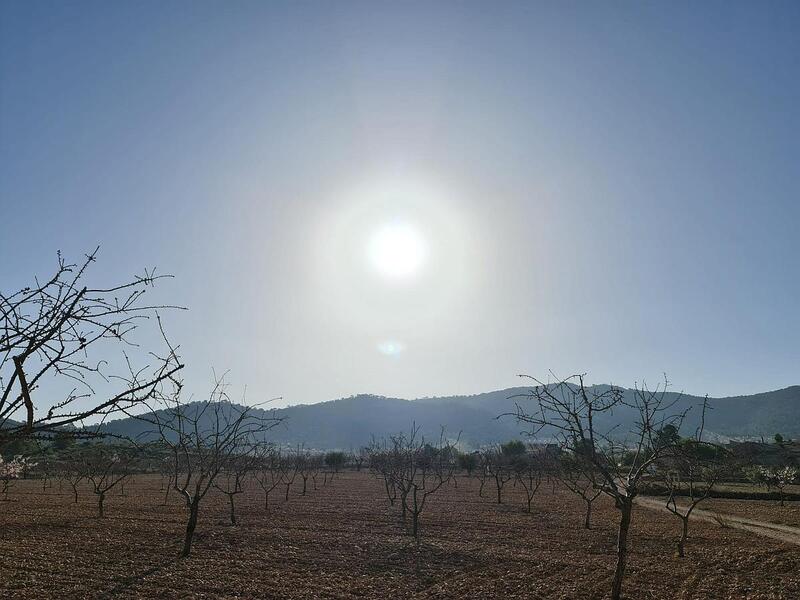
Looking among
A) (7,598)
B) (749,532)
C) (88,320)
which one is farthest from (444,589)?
(749,532)

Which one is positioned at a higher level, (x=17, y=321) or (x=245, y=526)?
(x=17, y=321)

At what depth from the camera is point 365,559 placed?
56.0 feet

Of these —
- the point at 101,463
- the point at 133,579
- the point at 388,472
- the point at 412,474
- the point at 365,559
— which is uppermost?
the point at 412,474

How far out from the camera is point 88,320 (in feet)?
10.3

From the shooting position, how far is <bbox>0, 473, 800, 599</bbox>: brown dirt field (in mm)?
13234

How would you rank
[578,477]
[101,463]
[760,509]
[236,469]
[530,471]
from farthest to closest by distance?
[101,463]
[530,471]
[236,469]
[760,509]
[578,477]

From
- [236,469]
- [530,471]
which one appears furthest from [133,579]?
[530,471]

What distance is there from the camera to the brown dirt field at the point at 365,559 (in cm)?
1323

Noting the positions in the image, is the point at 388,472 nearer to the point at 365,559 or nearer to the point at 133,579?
the point at 365,559

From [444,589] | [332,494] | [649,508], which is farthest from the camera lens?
[332,494]

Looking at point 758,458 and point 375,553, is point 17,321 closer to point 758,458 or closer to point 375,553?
point 375,553

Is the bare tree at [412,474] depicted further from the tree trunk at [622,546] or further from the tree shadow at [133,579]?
the tree trunk at [622,546]

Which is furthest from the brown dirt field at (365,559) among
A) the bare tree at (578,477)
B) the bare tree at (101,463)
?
the bare tree at (101,463)

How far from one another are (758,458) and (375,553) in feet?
252
